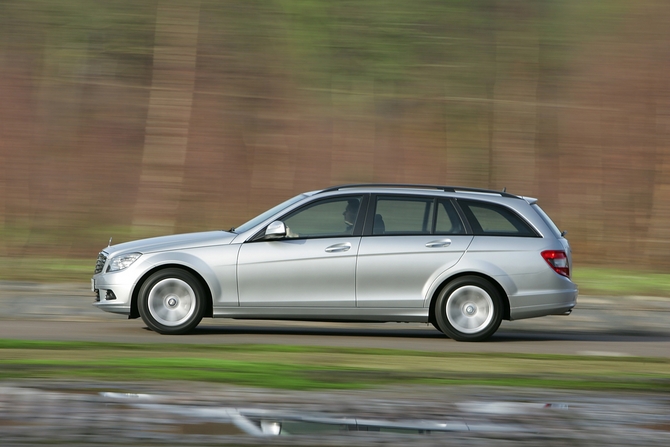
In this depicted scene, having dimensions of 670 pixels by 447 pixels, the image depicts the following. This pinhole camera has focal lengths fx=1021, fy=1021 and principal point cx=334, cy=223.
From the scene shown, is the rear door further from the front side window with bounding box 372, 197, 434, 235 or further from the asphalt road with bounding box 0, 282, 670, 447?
the asphalt road with bounding box 0, 282, 670, 447

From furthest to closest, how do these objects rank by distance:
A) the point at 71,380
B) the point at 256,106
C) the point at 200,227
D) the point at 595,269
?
the point at 256,106 → the point at 200,227 → the point at 595,269 → the point at 71,380

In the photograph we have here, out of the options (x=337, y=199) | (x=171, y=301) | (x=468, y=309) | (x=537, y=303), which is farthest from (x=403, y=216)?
(x=171, y=301)

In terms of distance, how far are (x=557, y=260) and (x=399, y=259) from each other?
1.67 metres

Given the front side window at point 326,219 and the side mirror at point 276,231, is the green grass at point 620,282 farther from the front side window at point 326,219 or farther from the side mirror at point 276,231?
the side mirror at point 276,231

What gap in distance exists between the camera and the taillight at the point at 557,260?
1061cm

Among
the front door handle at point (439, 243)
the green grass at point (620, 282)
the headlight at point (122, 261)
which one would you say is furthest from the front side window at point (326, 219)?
the green grass at point (620, 282)

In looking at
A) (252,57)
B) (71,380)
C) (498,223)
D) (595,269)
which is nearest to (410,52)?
(252,57)

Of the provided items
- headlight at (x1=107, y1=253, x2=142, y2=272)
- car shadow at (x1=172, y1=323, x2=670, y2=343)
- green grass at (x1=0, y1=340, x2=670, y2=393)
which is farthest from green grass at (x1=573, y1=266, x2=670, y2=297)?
headlight at (x1=107, y1=253, x2=142, y2=272)

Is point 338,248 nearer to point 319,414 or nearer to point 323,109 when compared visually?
point 319,414

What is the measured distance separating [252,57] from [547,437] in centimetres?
1930

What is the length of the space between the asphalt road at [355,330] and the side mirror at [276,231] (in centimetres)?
106

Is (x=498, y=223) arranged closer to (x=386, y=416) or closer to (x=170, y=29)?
(x=386, y=416)

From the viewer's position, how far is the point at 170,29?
2481 centimetres

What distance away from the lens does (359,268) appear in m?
10.4
